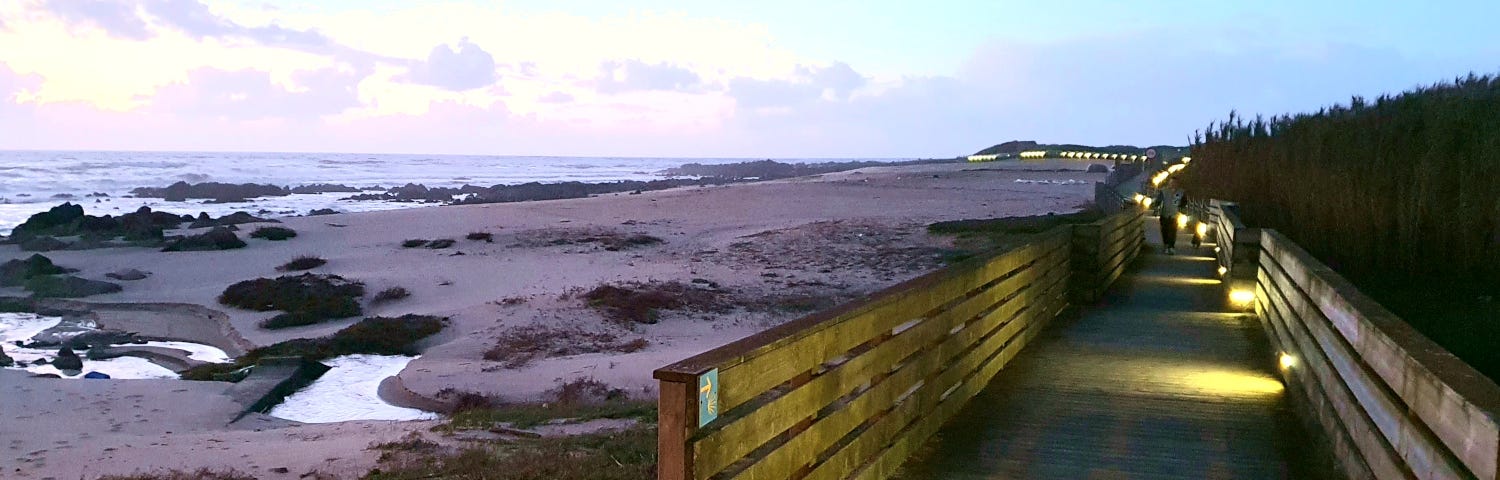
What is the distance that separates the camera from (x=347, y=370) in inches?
737

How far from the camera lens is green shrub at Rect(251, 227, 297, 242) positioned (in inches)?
1484

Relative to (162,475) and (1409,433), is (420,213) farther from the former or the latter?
(1409,433)

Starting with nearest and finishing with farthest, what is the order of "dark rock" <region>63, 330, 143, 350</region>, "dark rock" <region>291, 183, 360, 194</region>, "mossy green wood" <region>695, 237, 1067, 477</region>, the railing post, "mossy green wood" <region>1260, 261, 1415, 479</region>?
the railing post, "mossy green wood" <region>695, 237, 1067, 477</region>, "mossy green wood" <region>1260, 261, 1415, 479</region>, "dark rock" <region>63, 330, 143, 350</region>, "dark rock" <region>291, 183, 360, 194</region>

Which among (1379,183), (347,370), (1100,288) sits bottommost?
(347,370)

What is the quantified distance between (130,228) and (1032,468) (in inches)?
1511

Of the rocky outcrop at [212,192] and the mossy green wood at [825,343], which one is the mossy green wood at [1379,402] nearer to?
the mossy green wood at [825,343]

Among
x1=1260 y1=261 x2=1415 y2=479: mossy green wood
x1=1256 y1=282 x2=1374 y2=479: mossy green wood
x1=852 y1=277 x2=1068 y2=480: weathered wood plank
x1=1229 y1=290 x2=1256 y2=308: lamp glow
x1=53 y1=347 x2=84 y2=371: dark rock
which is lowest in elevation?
x1=53 y1=347 x2=84 y2=371: dark rock

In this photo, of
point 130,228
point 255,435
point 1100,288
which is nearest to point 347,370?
point 255,435

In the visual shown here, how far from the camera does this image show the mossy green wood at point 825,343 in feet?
13.9

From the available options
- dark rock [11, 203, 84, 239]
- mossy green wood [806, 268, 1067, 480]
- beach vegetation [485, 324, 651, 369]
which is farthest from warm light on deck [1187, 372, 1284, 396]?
dark rock [11, 203, 84, 239]

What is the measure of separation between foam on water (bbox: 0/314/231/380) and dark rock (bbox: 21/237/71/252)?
11996 millimetres

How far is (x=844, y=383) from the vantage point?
5.43 meters

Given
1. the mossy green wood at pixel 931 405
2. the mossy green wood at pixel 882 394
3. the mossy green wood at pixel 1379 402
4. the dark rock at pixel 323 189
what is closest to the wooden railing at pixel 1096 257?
the mossy green wood at pixel 931 405

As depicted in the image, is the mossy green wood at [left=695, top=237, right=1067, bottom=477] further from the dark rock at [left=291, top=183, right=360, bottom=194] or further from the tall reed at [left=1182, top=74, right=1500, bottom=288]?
the dark rock at [left=291, top=183, right=360, bottom=194]
